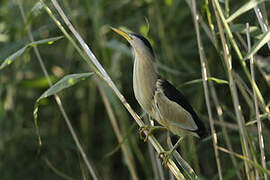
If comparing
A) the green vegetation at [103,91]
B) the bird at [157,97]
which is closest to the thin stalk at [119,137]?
the green vegetation at [103,91]

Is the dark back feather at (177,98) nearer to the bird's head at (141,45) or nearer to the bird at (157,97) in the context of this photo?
the bird at (157,97)

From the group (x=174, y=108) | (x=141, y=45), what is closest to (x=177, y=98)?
(x=174, y=108)

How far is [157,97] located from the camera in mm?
1303

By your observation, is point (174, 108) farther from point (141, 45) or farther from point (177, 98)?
point (141, 45)

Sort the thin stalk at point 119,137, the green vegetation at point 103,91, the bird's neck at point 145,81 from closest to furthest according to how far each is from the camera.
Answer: the bird's neck at point 145,81 < the thin stalk at point 119,137 < the green vegetation at point 103,91

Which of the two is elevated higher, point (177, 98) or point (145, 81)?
point (145, 81)

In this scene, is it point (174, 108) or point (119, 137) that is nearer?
point (174, 108)

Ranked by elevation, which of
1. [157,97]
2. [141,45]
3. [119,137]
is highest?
[141,45]

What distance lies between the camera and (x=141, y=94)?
1285 millimetres

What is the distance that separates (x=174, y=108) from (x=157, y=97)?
8 cm

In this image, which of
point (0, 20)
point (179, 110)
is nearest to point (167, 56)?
point (179, 110)

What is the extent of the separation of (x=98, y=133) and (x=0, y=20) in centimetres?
103

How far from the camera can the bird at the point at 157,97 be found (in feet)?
4.25

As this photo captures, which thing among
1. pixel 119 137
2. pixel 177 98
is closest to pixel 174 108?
pixel 177 98
